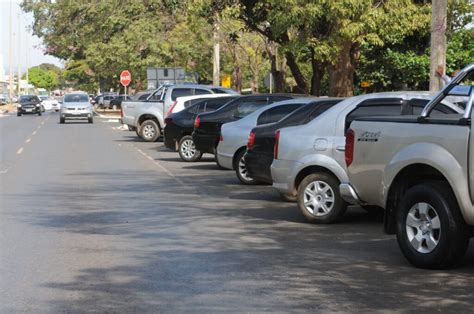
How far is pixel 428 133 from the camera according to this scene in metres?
7.57

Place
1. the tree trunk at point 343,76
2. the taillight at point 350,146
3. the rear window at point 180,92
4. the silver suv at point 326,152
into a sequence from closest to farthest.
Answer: the taillight at point 350,146, the silver suv at point 326,152, the tree trunk at point 343,76, the rear window at point 180,92

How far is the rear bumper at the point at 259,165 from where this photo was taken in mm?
12312

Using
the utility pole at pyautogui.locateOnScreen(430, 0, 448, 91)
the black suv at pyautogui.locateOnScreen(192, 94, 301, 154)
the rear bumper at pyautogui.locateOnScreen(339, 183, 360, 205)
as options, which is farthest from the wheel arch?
the black suv at pyautogui.locateOnScreen(192, 94, 301, 154)

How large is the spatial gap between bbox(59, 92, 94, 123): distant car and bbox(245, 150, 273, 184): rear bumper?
3278cm

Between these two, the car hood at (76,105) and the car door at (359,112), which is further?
the car hood at (76,105)

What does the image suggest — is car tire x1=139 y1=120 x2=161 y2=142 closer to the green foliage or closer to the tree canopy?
the tree canopy

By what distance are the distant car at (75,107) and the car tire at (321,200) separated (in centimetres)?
3513

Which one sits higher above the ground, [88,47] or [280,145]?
[88,47]

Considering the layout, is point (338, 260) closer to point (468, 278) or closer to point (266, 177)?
point (468, 278)

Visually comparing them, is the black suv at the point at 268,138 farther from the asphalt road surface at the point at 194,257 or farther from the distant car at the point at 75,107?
the distant car at the point at 75,107

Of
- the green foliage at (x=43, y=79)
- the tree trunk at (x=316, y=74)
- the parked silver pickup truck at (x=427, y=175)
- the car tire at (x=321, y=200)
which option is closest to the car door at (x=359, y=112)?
the car tire at (x=321, y=200)

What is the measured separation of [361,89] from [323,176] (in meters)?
19.2

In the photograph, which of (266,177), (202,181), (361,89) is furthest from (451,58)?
(266,177)

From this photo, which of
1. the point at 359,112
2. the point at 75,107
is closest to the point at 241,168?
the point at 359,112
